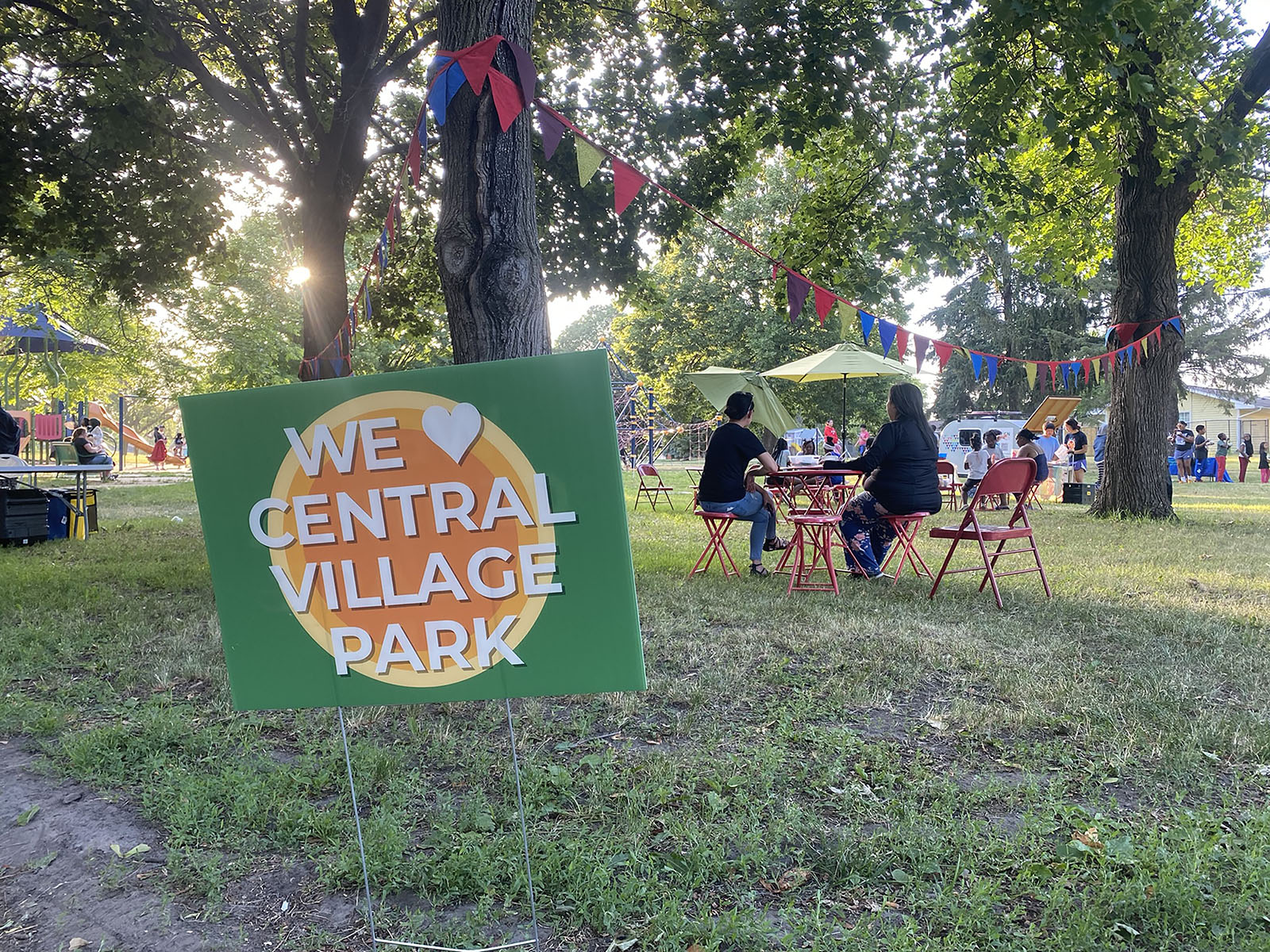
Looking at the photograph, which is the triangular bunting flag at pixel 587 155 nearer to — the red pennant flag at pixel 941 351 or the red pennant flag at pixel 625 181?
the red pennant flag at pixel 625 181

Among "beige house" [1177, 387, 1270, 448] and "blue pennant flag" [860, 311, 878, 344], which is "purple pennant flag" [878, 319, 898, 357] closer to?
"blue pennant flag" [860, 311, 878, 344]

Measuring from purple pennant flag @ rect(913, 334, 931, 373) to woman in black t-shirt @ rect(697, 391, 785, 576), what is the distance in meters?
1.71

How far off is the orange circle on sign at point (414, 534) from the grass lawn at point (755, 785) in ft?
2.82

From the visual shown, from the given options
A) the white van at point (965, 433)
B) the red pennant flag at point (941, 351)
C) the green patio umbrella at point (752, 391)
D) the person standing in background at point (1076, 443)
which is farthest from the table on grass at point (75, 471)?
the white van at point (965, 433)

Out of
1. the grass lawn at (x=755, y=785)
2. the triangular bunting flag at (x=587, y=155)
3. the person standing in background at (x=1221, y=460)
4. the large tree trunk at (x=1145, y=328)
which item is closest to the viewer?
the grass lawn at (x=755, y=785)

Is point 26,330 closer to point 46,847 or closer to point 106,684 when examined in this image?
point 106,684

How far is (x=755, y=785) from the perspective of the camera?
9.33 ft

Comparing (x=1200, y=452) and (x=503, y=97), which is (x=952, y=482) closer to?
(x=503, y=97)

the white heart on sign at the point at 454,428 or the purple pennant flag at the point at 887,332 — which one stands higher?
the purple pennant flag at the point at 887,332

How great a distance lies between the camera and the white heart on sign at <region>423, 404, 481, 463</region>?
1.74 meters

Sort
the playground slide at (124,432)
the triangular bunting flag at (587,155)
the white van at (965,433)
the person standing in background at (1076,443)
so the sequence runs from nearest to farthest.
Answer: the triangular bunting flag at (587,155), the person standing in background at (1076,443), the white van at (965,433), the playground slide at (124,432)

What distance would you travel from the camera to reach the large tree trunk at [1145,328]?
11305 mm

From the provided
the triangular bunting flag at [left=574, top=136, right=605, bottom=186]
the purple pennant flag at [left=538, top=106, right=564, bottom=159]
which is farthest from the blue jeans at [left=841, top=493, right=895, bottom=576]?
the purple pennant flag at [left=538, top=106, right=564, bottom=159]

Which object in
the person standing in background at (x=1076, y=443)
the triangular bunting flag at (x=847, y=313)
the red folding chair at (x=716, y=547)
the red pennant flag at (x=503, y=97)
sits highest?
the red pennant flag at (x=503, y=97)
